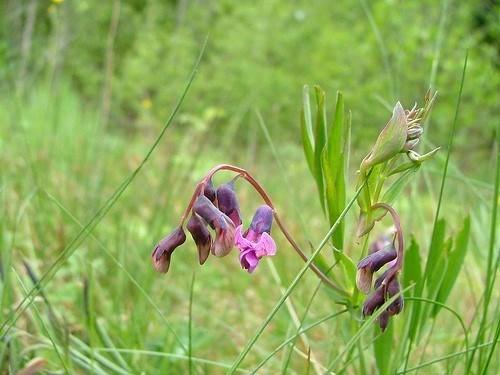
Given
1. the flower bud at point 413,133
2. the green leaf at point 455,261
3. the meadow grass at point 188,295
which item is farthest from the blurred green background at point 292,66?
the flower bud at point 413,133

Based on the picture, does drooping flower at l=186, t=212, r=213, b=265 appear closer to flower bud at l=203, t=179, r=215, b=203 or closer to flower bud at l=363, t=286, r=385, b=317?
flower bud at l=203, t=179, r=215, b=203

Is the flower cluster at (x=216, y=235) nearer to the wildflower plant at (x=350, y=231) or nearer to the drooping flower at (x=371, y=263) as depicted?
the wildflower plant at (x=350, y=231)

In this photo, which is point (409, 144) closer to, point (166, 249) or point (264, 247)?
point (264, 247)

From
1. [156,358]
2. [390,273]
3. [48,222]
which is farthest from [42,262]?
[390,273]

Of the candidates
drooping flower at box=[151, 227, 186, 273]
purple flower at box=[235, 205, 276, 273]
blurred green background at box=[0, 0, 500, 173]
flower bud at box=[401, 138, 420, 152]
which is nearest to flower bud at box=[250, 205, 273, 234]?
purple flower at box=[235, 205, 276, 273]

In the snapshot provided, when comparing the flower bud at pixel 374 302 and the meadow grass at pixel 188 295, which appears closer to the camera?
the flower bud at pixel 374 302

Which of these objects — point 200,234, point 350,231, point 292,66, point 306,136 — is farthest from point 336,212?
point 292,66
